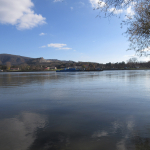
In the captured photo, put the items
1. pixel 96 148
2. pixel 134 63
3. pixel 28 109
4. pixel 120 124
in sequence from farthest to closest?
pixel 134 63 → pixel 28 109 → pixel 120 124 → pixel 96 148

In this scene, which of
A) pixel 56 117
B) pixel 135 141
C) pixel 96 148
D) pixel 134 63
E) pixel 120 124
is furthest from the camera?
pixel 134 63

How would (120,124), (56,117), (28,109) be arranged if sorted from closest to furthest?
1. (120,124)
2. (56,117)
3. (28,109)

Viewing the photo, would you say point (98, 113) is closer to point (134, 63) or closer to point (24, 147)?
point (24, 147)

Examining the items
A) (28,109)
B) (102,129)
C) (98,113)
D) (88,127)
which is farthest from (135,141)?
(28,109)

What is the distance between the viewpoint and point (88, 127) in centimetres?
530

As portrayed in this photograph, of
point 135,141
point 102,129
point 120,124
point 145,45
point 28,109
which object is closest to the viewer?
point 135,141

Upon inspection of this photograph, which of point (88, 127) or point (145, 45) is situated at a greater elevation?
point (145, 45)

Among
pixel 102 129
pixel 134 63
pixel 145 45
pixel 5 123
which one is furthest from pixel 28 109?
pixel 134 63

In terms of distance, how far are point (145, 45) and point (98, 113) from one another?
12.1 ft

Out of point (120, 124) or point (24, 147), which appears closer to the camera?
point (24, 147)

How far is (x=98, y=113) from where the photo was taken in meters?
6.88

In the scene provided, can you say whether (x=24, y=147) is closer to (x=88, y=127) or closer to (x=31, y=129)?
(x=31, y=129)

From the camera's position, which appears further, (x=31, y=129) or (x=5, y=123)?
(x=5, y=123)

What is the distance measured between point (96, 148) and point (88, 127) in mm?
1286
